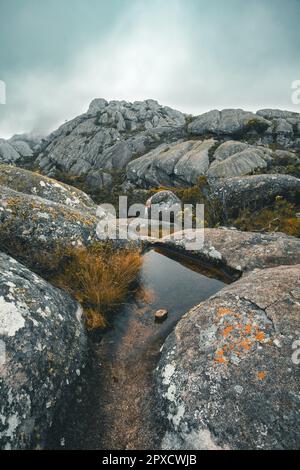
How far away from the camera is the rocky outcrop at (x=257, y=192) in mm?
13703

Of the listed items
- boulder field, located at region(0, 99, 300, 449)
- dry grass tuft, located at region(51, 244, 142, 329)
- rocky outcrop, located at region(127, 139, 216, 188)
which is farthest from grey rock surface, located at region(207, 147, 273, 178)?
dry grass tuft, located at region(51, 244, 142, 329)

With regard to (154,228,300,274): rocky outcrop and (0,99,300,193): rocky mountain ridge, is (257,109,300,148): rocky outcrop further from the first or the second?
(154,228,300,274): rocky outcrop

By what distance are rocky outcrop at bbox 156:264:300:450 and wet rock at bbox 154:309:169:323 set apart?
68cm

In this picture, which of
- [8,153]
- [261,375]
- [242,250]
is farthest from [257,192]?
[8,153]

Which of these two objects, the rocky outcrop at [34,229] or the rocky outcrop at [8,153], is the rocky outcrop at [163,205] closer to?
the rocky outcrop at [34,229]

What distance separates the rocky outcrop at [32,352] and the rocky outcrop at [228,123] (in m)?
50.7

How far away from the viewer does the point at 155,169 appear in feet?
147

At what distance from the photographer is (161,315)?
5.74 m

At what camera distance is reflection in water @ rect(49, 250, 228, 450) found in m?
3.67

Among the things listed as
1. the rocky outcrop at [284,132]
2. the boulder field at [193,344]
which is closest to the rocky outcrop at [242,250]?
the boulder field at [193,344]

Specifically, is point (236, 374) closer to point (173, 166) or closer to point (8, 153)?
point (173, 166)
